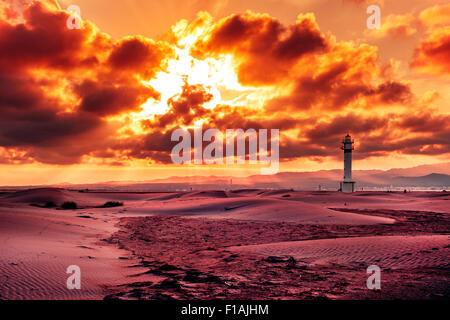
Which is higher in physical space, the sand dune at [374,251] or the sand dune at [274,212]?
the sand dune at [374,251]

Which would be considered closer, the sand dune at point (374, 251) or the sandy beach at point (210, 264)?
the sandy beach at point (210, 264)

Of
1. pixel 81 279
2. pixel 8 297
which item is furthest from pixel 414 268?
pixel 8 297

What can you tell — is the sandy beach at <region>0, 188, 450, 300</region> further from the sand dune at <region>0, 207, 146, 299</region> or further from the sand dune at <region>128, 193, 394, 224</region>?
the sand dune at <region>128, 193, 394, 224</region>

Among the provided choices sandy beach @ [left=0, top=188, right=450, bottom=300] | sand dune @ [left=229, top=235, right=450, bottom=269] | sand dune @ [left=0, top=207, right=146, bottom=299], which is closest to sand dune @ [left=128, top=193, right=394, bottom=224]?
sandy beach @ [left=0, top=188, right=450, bottom=300]

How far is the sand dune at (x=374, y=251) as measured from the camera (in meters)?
8.27

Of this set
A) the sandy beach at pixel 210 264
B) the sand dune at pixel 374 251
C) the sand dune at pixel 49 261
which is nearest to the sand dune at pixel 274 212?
the sandy beach at pixel 210 264

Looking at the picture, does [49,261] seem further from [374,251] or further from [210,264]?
[374,251]

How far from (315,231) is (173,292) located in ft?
34.9

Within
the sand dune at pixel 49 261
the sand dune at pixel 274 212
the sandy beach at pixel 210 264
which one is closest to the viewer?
the sand dune at pixel 49 261

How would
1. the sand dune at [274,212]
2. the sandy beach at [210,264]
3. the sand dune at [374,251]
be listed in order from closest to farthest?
the sandy beach at [210,264] → the sand dune at [374,251] → the sand dune at [274,212]

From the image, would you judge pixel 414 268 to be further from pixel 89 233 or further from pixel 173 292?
pixel 89 233

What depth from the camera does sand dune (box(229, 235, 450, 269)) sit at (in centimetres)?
827

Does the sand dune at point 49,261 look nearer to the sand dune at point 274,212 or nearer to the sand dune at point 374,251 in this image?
the sand dune at point 374,251

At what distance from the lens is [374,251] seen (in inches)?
368
